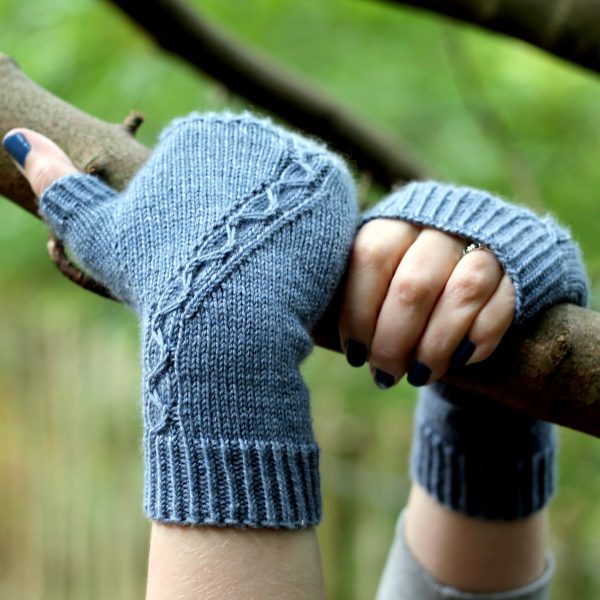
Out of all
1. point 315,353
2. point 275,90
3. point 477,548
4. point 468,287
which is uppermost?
point 468,287

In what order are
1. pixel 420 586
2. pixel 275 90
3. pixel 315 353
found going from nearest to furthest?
pixel 420 586
pixel 275 90
pixel 315 353

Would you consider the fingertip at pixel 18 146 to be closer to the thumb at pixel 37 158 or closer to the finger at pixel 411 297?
the thumb at pixel 37 158

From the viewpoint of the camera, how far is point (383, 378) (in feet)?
3.04

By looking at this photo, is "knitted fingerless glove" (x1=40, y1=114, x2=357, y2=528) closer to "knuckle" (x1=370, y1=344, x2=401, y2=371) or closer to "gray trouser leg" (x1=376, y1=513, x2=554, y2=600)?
"knuckle" (x1=370, y1=344, x2=401, y2=371)

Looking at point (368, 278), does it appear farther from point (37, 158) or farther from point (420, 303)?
point (37, 158)

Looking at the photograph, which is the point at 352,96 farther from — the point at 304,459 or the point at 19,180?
the point at 304,459

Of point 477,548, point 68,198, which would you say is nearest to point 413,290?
point 68,198

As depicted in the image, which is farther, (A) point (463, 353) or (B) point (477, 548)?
(B) point (477, 548)

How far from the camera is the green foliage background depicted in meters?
2.61

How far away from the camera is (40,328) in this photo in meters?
3.79

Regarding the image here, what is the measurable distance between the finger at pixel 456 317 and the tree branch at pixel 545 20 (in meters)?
0.69

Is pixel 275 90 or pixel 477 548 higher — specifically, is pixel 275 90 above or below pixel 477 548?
above

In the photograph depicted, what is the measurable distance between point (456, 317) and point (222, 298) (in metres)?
0.22

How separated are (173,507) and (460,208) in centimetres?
40
